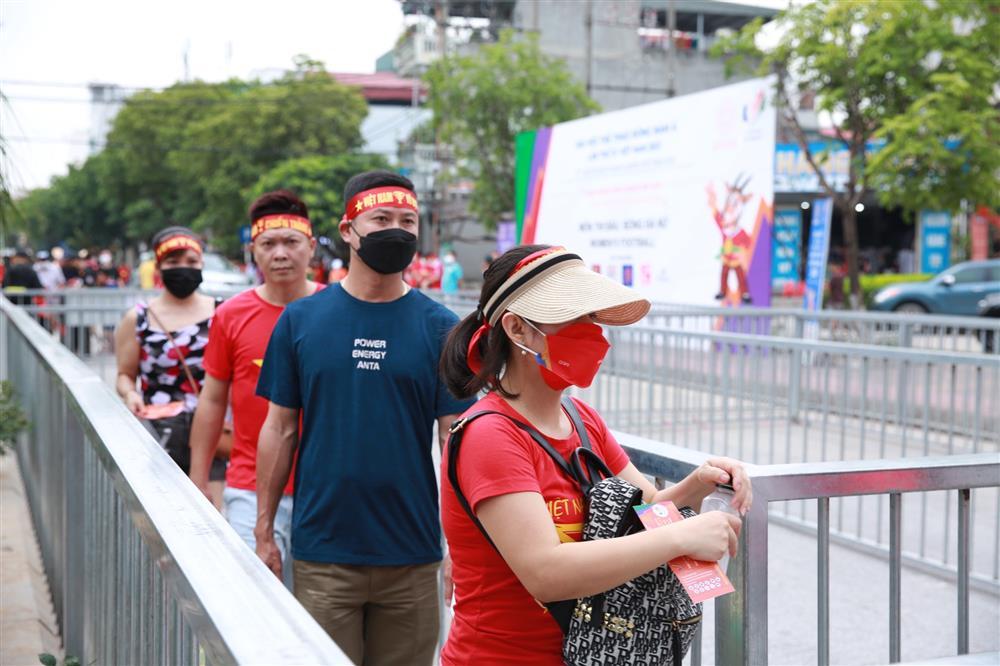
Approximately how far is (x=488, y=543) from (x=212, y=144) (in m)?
51.1

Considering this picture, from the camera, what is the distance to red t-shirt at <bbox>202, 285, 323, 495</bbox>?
421 cm

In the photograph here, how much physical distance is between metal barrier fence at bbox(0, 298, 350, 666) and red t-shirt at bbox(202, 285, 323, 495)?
504mm

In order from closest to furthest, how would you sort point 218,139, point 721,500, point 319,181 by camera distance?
1. point 721,500
2. point 319,181
3. point 218,139

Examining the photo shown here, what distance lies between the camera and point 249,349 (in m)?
4.30

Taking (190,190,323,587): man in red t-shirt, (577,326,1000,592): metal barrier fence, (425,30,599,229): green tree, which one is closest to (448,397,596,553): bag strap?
(190,190,323,587): man in red t-shirt

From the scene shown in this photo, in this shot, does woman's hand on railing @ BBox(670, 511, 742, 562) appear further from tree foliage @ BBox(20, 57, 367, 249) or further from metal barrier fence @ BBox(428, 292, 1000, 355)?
tree foliage @ BBox(20, 57, 367, 249)

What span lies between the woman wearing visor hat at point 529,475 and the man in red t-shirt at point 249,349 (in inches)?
70.2

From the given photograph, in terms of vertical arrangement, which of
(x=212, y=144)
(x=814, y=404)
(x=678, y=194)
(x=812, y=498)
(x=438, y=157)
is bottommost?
(x=814, y=404)

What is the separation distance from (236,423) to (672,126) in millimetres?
15747

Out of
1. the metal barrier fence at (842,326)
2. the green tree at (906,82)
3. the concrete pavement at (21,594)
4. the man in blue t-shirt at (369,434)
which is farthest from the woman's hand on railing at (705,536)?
the green tree at (906,82)

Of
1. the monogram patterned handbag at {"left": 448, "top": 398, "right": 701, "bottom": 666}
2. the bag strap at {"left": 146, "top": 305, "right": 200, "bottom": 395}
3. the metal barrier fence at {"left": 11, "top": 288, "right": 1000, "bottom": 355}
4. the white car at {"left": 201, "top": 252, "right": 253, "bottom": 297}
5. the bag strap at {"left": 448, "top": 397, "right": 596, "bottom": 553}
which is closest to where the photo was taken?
Result: the monogram patterned handbag at {"left": 448, "top": 398, "right": 701, "bottom": 666}

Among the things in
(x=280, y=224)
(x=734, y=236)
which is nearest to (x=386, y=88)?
(x=734, y=236)

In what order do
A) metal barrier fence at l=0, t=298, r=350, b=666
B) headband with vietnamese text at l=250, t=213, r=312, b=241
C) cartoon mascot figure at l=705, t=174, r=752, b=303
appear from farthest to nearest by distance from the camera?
cartoon mascot figure at l=705, t=174, r=752, b=303 → headband with vietnamese text at l=250, t=213, r=312, b=241 → metal barrier fence at l=0, t=298, r=350, b=666

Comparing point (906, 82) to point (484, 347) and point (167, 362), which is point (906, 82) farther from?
point (484, 347)
